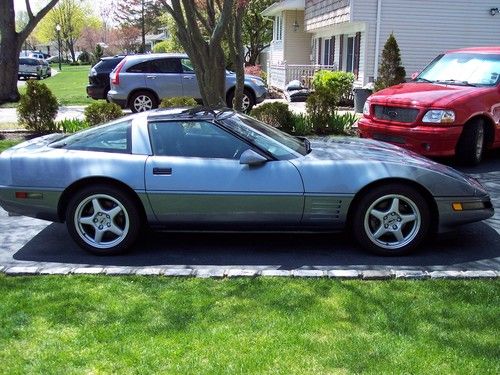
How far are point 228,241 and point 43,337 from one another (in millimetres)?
2327

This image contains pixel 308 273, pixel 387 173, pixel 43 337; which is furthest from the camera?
pixel 387 173

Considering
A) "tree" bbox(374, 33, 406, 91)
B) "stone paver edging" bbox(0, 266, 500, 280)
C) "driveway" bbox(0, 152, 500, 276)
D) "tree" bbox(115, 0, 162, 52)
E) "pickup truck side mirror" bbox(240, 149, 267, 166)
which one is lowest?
"driveway" bbox(0, 152, 500, 276)

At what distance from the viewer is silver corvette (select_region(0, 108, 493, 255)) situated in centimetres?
498

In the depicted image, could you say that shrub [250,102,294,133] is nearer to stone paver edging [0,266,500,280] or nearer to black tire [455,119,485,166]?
black tire [455,119,485,166]

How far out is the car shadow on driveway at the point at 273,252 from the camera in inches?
196

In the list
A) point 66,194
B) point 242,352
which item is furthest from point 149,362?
point 66,194

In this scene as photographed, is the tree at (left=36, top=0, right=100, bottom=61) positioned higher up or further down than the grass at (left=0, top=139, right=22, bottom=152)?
higher up

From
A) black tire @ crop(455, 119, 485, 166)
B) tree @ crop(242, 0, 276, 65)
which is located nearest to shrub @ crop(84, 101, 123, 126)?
black tire @ crop(455, 119, 485, 166)

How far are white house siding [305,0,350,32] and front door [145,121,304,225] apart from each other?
14228 mm

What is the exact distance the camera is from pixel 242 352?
131 inches

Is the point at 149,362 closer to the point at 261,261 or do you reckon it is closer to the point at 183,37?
the point at 261,261

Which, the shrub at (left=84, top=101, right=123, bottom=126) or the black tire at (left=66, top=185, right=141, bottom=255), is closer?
the black tire at (left=66, top=185, right=141, bottom=255)

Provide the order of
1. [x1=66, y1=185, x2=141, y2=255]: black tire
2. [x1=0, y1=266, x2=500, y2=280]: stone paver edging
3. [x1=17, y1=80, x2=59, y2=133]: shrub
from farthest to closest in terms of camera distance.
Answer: [x1=17, y1=80, x2=59, y2=133]: shrub, [x1=66, y1=185, x2=141, y2=255]: black tire, [x1=0, y1=266, x2=500, y2=280]: stone paver edging

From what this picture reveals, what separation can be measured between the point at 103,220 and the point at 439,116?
5.17 metres
